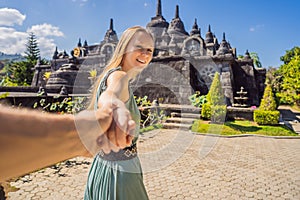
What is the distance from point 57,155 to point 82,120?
101 millimetres

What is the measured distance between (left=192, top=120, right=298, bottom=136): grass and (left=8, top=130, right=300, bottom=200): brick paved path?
2169 mm

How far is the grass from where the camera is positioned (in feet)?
25.2

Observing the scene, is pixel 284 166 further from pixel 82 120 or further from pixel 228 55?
pixel 228 55

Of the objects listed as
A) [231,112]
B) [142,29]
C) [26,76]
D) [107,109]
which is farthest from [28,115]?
[26,76]

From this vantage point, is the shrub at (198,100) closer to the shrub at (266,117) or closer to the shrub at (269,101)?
the shrub at (266,117)

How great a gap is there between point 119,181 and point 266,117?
8381 millimetres

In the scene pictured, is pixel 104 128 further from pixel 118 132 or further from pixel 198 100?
pixel 198 100

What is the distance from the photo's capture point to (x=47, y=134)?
448mm

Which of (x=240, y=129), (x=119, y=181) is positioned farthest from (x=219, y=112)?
(x=119, y=181)

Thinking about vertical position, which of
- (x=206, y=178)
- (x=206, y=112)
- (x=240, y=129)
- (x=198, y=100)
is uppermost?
(x=198, y=100)

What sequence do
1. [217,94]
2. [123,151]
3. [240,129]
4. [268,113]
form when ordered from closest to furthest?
[123,151]
[240,129]
[268,113]
[217,94]

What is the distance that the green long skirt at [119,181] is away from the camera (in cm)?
132

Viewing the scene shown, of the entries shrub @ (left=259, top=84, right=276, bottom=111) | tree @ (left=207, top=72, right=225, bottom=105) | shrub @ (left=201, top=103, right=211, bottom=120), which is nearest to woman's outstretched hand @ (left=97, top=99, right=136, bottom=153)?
tree @ (left=207, top=72, right=225, bottom=105)

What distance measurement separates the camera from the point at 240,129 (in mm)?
7957
